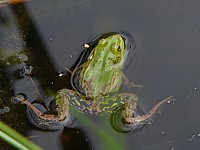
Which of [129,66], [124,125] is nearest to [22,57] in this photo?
[129,66]

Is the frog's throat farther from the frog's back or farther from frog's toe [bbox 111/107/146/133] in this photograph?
the frog's back

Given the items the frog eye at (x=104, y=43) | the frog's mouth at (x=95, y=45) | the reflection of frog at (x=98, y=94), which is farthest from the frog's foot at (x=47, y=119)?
the frog eye at (x=104, y=43)

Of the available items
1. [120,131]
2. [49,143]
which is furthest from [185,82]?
[49,143]

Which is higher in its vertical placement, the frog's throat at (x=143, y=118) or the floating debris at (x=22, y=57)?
the floating debris at (x=22, y=57)

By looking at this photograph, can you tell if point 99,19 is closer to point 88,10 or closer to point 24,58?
point 88,10

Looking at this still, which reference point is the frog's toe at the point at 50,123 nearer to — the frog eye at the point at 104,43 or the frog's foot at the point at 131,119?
the frog's foot at the point at 131,119

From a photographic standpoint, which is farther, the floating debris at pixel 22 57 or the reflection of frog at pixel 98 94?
the floating debris at pixel 22 57

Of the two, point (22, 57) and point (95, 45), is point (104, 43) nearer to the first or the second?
point (95, 45)
